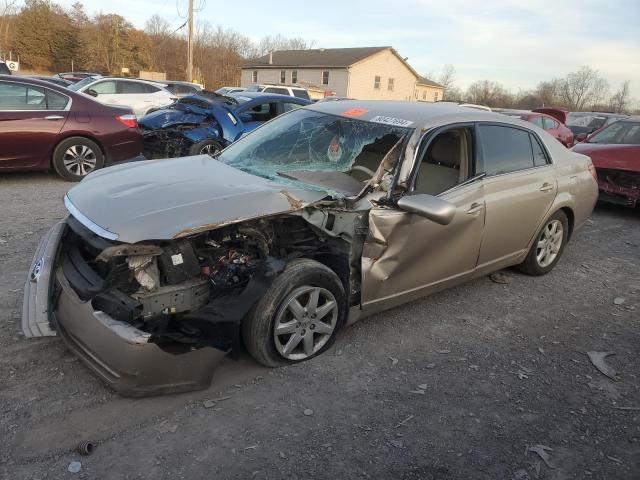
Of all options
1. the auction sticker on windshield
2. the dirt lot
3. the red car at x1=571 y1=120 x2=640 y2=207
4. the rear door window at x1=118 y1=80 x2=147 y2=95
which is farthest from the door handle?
the rear door window at x1=118 y1=80 x2=147 y2=95

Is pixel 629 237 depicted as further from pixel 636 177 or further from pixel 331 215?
pixel 331 215

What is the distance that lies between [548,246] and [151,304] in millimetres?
4111

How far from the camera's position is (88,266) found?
3230mm

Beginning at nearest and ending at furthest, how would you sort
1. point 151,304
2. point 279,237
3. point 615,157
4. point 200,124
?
point 151,304, point 279,237, point 615,157, point 200,124

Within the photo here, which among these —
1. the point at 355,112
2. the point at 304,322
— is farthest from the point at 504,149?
the point at 304,322

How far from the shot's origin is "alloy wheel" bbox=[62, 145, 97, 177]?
→ 7898 mm

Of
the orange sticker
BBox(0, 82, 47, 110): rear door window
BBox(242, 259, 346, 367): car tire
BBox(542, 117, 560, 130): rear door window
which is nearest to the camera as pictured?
BBox(242, 259, 346, 367): car tire

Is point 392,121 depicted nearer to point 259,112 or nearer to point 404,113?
point 404,113

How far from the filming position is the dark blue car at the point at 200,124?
9180 mm

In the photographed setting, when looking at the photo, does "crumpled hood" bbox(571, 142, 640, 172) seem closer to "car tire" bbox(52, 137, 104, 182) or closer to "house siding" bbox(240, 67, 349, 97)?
"car tire" bbox(52, 137, 104, 182)

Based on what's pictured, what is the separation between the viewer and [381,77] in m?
54.8

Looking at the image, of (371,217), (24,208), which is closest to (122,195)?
(371,217)

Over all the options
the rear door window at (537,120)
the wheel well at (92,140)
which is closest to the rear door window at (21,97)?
the wheel well at (92,140)

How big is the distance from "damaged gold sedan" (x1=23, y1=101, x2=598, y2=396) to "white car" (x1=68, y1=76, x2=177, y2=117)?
11.5 meters
